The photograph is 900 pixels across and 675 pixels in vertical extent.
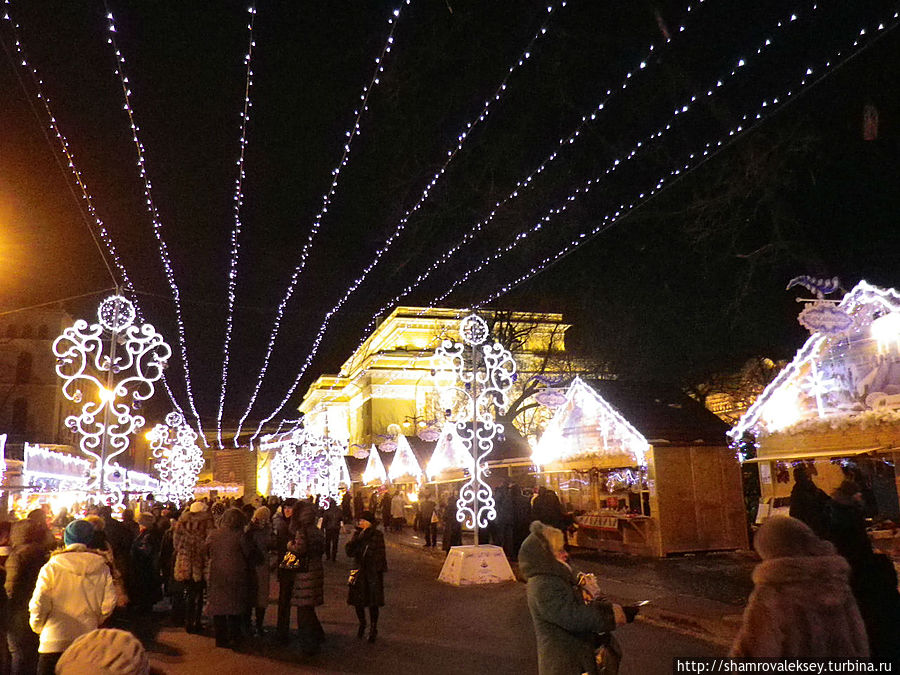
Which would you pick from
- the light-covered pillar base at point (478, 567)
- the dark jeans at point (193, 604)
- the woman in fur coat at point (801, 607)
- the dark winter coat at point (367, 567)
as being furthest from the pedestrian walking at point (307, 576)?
the woman in fur coat at point (801, 607)

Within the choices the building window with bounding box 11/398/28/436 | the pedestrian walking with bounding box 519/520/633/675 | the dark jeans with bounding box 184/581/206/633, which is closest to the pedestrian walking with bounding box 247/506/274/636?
the dark jeans with bounding box 184/581/206/633

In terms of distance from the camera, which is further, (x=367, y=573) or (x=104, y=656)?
(x=367, y=573)

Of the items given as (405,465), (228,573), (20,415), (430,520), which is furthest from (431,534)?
(20,415)

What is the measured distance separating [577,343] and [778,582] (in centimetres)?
2982

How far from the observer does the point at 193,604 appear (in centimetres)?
1063

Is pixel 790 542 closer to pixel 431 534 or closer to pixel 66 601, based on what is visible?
pixel 66 601

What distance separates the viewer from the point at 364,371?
61406 millimetres

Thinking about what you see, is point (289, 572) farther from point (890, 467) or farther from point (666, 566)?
point (890, 467)

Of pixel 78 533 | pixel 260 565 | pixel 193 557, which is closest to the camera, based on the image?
pixel 78 533

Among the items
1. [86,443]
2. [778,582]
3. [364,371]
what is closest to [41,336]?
[364,371]

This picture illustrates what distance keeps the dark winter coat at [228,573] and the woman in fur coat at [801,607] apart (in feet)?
23.1

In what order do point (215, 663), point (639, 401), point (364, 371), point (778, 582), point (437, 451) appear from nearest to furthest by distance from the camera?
point (778, 582) < point (215, 663) < point (639, 401) < point (437, 451) < point (364, 371)

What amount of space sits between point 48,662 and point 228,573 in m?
3.76

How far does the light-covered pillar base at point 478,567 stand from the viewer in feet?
47.9
